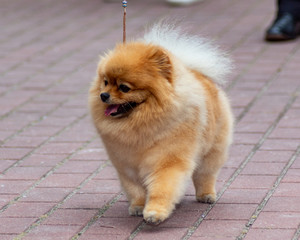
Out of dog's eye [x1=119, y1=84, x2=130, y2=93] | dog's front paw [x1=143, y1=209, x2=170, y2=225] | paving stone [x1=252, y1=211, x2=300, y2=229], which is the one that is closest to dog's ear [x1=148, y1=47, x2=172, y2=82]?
dog's eye [x1=119, y1=84, x2=130, y2=93]

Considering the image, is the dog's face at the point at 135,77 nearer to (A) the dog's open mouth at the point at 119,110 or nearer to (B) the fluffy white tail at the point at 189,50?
(A) the dog's open mouth at the point at 119,110

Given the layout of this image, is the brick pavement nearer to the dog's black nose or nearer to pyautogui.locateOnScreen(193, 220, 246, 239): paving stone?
pyautogui.locateOnScreen(193, 220, 246, 239): paving stone

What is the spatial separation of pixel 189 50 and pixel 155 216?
1.00 meters

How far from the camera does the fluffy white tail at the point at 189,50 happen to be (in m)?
4.05

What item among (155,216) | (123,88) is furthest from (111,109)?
(155,216)

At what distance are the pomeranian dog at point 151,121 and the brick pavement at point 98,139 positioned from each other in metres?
0.22

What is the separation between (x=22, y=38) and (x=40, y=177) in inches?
170

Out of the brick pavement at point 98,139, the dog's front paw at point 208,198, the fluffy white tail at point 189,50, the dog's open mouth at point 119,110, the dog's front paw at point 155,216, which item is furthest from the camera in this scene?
the dog's front paw at point 208,198

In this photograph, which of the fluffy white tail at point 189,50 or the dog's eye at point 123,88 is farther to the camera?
the fluffy white tail at point 189,50

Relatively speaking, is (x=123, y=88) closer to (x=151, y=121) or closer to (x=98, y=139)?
(x=151, y=121)

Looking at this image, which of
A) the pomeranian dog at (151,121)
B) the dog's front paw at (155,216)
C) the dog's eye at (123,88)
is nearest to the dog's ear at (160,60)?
the pomeranian dog at (151,121)

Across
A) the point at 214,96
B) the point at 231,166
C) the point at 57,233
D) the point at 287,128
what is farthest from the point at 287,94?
the point at 57,233

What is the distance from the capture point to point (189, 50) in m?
4.08

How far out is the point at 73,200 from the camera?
4.26m
